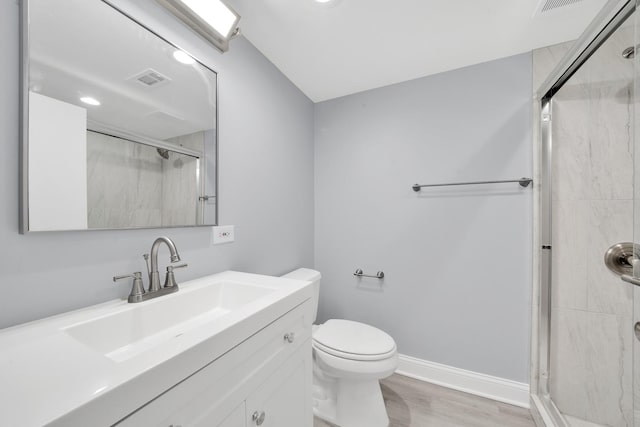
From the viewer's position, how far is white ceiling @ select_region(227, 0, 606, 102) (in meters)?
1.19

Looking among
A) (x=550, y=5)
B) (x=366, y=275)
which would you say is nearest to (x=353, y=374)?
(x=366, y=275)

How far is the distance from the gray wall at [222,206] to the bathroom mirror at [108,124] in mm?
32

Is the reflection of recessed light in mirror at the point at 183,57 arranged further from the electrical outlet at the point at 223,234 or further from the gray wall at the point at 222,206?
the electrical outlet at the point at 223,234

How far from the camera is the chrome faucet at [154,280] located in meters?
0.84

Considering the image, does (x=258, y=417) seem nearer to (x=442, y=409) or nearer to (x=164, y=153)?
(x=164, y=153)

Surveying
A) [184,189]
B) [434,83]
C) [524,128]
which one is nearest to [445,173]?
[524,128]

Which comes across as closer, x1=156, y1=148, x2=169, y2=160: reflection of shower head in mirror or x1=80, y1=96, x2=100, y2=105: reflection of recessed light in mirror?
x1=80, y1=96, x2=100, y2=105: reflection of recessed light in mirror

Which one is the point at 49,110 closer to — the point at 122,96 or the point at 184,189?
the point at 122,96

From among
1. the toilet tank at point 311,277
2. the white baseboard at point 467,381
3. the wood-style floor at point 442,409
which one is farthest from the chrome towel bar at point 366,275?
the wood-style floor at point 442,409

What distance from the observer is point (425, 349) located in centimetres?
172

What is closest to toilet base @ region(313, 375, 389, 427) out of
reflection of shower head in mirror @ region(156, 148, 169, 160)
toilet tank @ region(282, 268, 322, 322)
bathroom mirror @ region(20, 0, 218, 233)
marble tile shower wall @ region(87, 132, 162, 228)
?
toilet tank @ region(282, 268, 322, 322)

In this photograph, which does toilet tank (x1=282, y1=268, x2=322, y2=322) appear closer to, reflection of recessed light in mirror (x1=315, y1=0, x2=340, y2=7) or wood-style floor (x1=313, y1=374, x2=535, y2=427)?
wood-style floor (x1=313, y1=374, x2=535, y2=427)

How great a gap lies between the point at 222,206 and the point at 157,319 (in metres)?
0.57

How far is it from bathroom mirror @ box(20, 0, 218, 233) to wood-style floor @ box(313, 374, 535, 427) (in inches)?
58.0
